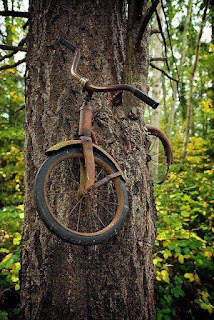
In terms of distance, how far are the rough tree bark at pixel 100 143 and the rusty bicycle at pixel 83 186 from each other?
0.52 ft

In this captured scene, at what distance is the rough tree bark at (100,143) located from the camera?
1.28m

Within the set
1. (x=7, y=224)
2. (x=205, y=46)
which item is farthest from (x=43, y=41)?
(x=205, y=46)

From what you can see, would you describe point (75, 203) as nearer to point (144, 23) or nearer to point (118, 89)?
point (118, 89)

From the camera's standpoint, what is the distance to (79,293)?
126 centimetres

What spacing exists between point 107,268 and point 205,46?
34.8 feet

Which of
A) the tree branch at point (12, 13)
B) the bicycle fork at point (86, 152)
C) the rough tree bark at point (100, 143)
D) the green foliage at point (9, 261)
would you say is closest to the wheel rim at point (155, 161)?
the rough tree bark at point (100, 143)

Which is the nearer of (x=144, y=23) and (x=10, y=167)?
(x=144, y=23)

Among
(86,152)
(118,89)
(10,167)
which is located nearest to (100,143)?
(86,152)

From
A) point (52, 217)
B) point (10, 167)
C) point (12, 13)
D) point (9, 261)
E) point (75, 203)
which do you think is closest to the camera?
point (52, 217)

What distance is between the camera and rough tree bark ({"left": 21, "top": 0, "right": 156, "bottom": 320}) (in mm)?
1275

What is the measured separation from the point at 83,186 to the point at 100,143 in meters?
0.34

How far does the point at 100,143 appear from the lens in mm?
1392

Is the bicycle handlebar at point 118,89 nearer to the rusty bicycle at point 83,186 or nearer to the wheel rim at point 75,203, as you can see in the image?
the rusty bicycle at point 83,186

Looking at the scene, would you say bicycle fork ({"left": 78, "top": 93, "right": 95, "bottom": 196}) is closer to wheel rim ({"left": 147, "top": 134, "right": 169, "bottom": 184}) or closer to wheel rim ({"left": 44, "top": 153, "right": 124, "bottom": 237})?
wheel rim ({"left": 44, "top": 153, "right": 124, "bottom": 237})
